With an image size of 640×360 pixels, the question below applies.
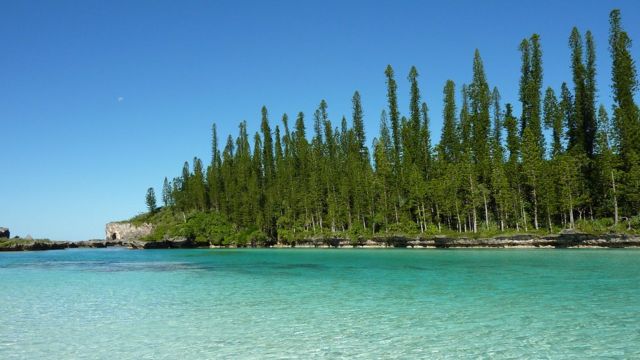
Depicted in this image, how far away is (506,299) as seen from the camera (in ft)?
53.6

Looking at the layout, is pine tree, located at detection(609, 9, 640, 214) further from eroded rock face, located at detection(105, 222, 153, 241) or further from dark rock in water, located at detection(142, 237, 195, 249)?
eroded rock face, located at detection(105, 222, 153, 241)

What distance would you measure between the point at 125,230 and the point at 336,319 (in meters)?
127

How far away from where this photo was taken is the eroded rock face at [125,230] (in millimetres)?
120000

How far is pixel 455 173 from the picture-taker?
64.1 m

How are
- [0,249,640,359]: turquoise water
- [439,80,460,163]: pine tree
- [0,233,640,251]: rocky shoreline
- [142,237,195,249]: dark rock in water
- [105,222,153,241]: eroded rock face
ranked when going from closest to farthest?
[0,249,640,359]: turquoise water < [0,233,640,251]: rocky shoreline < [439,80,460,163]: pine tree < [142,237,195,249]: dark rock in water < [105,222,153,241]: eroded rock face

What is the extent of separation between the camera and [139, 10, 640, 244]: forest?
54.6 metres

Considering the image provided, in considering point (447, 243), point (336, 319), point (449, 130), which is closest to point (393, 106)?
point (449, 130)

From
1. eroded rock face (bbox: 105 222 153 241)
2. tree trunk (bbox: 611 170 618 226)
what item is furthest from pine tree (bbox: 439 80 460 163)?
eroded rock face (bbox: 105 222 153 241)

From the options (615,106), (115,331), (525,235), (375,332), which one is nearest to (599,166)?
(615,106)

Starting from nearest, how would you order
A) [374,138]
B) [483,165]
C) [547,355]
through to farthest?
[547,355] < [483,165] < [374,138]

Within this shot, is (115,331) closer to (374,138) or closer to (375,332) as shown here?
(375,332)

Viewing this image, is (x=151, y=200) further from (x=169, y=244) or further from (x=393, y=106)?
(x=393, y=106)

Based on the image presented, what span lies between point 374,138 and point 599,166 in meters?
40.9

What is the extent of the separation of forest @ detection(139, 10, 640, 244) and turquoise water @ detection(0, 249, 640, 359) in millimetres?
35610
